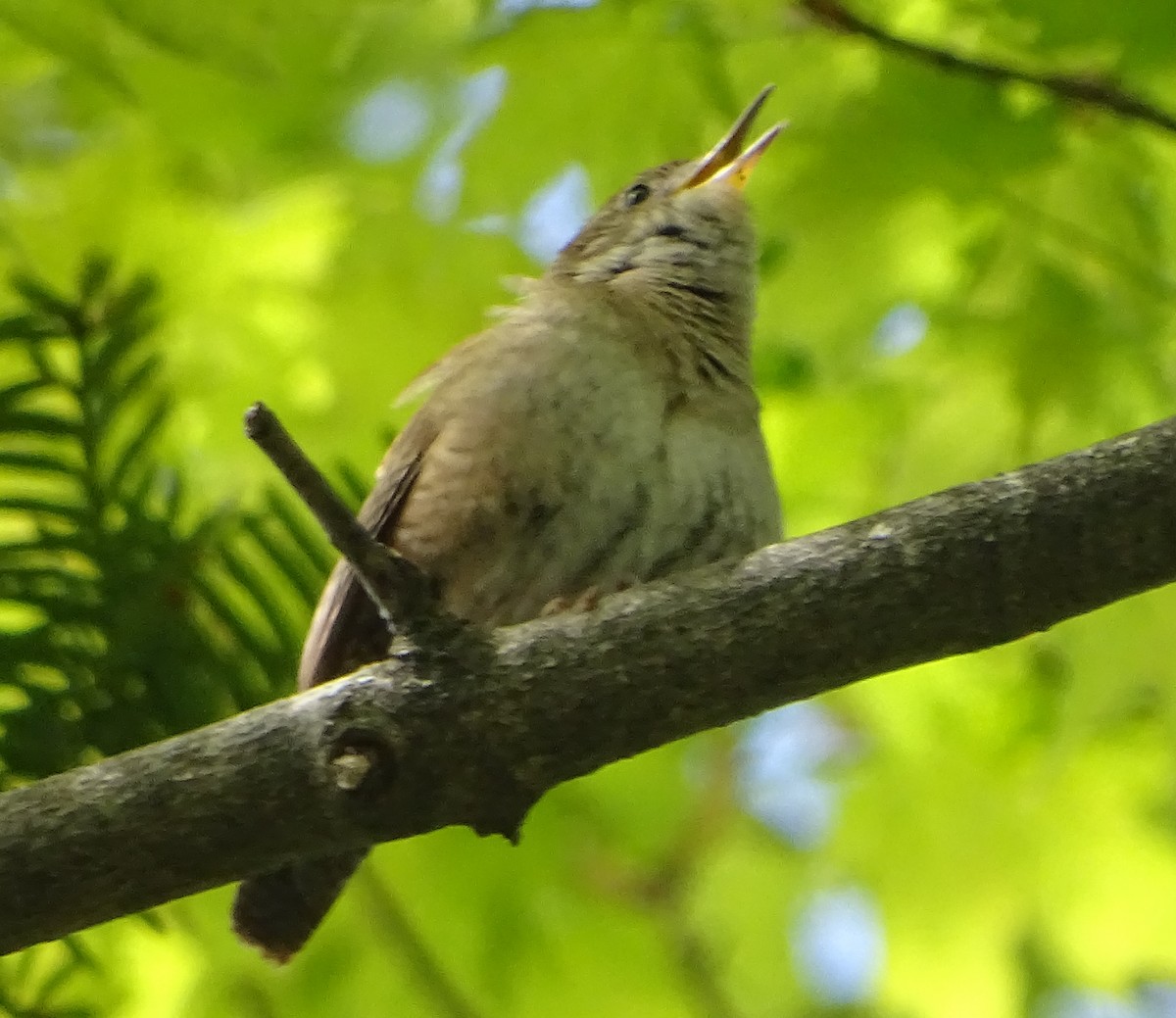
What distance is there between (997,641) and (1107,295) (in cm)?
96

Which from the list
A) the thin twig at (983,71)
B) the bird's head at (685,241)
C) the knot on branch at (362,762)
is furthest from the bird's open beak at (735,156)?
the knot on branch at (362,762)

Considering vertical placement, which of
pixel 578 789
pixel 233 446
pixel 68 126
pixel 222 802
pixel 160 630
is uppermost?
pixel 68 126

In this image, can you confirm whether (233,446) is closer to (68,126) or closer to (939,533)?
(68,126)

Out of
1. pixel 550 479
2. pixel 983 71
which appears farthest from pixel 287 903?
pixel 983 71

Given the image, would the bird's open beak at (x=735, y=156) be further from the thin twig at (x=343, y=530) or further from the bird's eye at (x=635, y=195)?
the thin twig at (x=343, y=530)

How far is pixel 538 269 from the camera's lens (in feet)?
8.57

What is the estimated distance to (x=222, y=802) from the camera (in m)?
1.23

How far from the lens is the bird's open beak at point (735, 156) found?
2.21 meters

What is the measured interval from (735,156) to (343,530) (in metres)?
1.52

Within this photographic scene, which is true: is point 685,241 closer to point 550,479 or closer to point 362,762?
point 550,479

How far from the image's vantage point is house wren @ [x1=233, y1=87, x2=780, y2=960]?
182cm

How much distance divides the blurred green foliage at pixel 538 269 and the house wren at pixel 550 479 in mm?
157

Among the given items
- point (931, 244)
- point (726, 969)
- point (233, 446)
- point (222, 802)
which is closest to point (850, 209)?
point (931, 244)

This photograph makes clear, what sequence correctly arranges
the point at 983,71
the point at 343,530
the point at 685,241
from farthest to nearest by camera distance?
the point at 685,241, the point at 983,71, the point at 343,530
